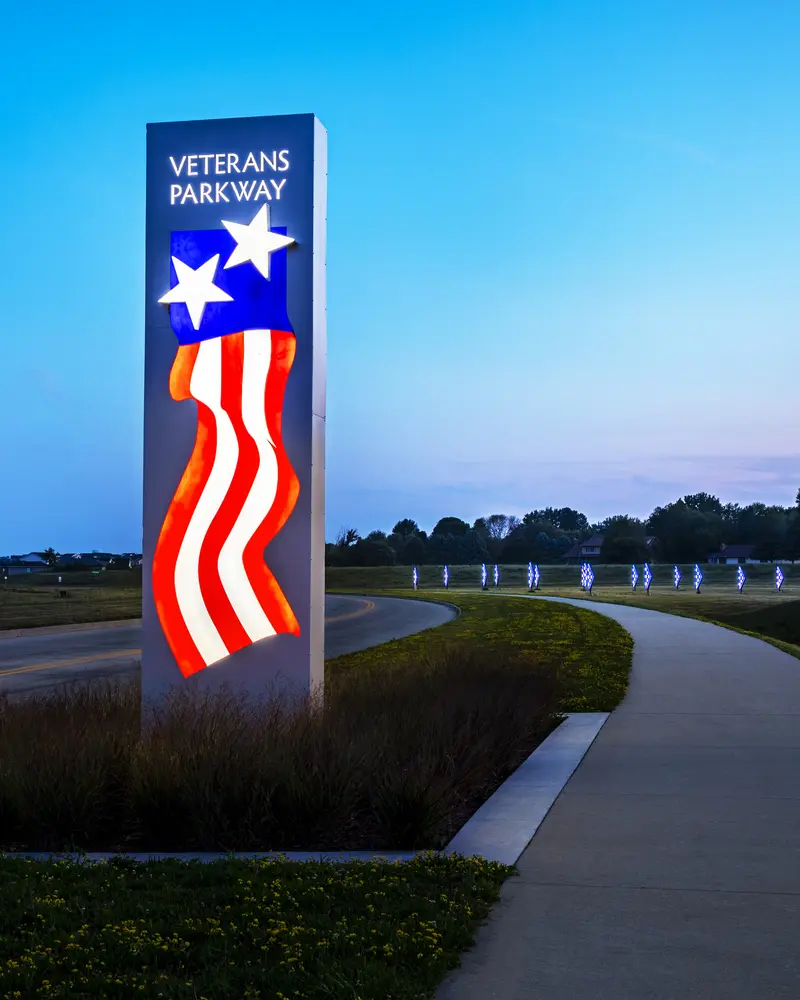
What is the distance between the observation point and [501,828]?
23.2ft

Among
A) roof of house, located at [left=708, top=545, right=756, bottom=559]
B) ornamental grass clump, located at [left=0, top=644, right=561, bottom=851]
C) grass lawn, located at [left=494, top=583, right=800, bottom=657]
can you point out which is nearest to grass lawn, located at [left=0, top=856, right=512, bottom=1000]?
ornamental grass clump, located at [left=0, top=644, right=561, bottom=851]

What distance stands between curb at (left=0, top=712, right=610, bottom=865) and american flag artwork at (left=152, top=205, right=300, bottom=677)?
2791 mm

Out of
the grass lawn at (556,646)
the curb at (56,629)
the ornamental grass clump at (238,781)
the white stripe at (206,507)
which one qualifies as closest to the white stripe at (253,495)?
the white stripe at (206,507)

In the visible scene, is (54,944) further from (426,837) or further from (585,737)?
(585,737)

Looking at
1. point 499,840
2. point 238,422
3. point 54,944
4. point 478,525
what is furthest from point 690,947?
point 478,525

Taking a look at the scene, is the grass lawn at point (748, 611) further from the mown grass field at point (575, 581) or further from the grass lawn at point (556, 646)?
the grass lawn at point (556, 646)

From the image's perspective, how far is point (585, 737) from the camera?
10.9m

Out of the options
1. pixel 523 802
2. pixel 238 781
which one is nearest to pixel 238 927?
pixel 238 781

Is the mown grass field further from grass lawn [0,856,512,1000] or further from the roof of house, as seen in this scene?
grass lawn [0,856,512,1000]

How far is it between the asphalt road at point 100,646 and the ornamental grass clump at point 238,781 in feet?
22.8

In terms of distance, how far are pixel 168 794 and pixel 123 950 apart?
2.38 metres

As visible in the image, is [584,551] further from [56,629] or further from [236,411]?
[236,411]

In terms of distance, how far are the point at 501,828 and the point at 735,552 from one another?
13548 cm

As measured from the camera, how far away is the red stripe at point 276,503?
10453mm
